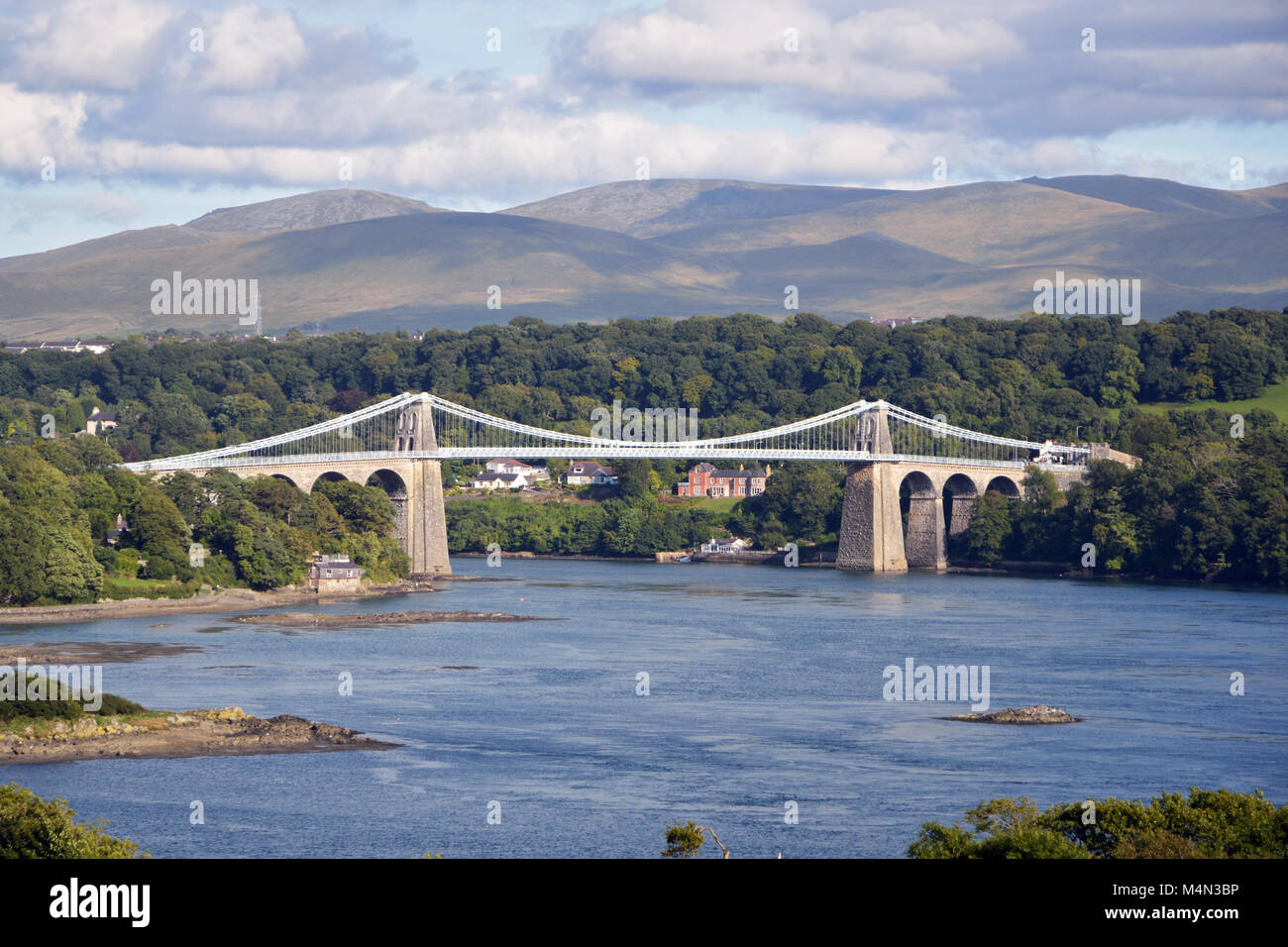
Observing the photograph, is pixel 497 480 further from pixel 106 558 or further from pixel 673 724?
pixel 673 724

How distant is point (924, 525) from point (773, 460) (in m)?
7.29

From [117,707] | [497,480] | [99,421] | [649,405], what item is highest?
[649,405]

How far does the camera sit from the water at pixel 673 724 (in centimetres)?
2172

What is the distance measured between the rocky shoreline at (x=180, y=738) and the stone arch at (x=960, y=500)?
169 feet

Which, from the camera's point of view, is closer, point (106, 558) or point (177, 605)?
point (177, 605)

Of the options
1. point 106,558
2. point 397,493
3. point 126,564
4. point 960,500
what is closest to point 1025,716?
point 126,564

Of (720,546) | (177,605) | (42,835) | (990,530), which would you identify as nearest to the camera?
(42,835)

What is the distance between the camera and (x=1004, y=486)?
77.1 metres

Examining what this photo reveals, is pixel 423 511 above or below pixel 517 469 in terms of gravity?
below

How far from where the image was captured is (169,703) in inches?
1172

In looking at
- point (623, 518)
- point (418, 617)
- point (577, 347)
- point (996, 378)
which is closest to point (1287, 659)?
point (418, 617)

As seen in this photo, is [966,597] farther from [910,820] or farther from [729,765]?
[910,820]
